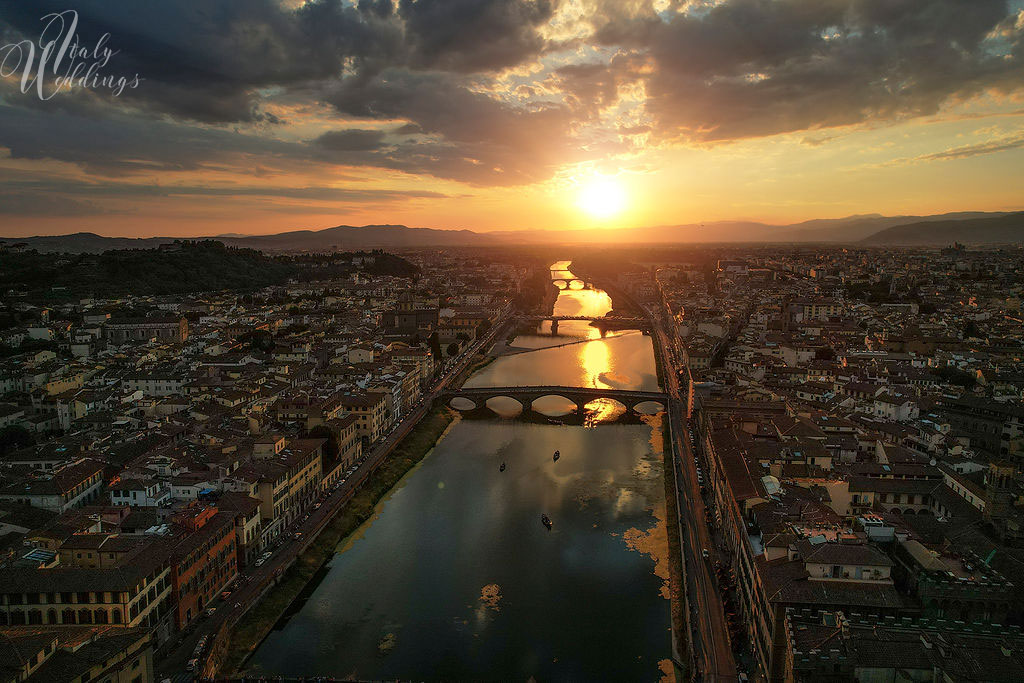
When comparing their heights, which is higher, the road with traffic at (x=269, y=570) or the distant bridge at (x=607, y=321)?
the road with traffic at (x=269, y=570)

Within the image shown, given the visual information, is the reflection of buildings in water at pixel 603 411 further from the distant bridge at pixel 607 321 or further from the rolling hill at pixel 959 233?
the rolling hill at pixel 959 233

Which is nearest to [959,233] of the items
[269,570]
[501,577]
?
[501,577]

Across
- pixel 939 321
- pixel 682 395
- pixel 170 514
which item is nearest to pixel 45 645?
pixel 170 514

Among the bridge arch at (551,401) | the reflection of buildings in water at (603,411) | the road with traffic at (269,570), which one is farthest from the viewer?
the bridge arch at (551,401)

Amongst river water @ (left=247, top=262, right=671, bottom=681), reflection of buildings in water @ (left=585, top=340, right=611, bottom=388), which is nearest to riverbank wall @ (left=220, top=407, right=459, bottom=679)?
river water @ (left=247, top=262, right=671, bottom=681)

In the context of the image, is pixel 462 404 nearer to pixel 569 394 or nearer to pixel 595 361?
pixel 569 394

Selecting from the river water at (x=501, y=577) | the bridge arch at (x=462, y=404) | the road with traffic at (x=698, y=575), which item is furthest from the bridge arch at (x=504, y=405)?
the road with traffic at (x=698, y=575)

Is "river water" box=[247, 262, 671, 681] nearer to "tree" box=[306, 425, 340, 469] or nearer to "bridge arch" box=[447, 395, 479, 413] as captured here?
"tree" box=[306, 425, 340, 469]
